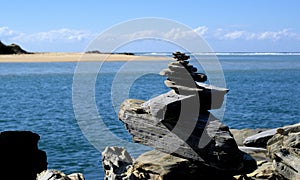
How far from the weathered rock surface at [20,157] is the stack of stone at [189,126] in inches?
139

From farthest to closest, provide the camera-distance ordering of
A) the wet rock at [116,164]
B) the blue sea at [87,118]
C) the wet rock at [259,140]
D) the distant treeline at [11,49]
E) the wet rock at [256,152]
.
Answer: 1. the distant treeline at [11,49]
2. the blue sea at [87,118]
3. the wet rock at [259,140]
4. the wet rock at [256,152]
5. the wet rock at [116,164]

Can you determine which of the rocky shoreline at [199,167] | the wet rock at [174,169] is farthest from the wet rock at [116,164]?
the wet rock at [174,169]

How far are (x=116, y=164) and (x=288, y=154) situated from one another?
14.7 feet

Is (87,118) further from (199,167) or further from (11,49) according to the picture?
(11,49)

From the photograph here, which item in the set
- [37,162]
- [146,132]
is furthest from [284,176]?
[37,162]

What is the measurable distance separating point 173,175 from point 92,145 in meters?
11.0

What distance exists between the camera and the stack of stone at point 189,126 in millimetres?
12195

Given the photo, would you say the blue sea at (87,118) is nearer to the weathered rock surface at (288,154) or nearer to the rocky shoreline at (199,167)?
the rocky shoreline at (199,167)

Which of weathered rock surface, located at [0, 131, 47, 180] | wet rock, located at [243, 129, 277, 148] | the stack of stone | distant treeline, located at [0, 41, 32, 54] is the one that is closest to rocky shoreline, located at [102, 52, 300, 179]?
the stack of stone

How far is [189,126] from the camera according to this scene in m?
12.6

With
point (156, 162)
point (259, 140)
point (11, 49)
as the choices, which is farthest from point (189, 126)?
point (11, 49)

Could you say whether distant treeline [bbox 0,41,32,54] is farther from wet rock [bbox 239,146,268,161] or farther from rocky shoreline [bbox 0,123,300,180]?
wet rock [bbox 239,146,268,161]

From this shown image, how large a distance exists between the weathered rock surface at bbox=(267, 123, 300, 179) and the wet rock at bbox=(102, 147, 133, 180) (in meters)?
3.79

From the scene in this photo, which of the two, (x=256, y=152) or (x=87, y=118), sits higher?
(x=256, y=152)
